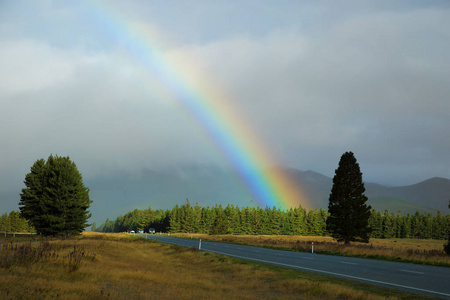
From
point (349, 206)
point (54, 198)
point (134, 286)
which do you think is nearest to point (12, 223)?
point (54, 198)

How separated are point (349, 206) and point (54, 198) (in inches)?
1594

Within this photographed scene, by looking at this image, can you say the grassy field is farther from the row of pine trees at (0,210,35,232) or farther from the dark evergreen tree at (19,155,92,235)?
the row of pine trees at (0,210,35,232)

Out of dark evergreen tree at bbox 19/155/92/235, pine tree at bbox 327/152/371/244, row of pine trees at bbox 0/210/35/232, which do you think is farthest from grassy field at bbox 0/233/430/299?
row of pine trees at bbox 0/210/35/232

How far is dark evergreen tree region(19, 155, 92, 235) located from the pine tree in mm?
37106

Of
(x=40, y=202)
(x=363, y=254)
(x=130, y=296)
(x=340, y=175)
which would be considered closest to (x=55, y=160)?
(x=40, y=202)

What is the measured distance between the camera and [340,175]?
122 ft

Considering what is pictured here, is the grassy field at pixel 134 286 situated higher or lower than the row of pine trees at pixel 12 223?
higher

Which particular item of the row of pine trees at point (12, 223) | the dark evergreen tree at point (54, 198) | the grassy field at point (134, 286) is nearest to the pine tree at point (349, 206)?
the grassy field at point (134, 286)

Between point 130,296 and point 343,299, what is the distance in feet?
20.4

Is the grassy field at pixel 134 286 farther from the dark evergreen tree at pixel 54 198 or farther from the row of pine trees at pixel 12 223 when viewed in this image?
the row of pine trees at pixel 12 223

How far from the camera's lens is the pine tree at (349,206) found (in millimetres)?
36062

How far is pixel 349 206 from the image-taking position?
120 ft

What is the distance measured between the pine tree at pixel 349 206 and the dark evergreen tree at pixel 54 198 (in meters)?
37.1

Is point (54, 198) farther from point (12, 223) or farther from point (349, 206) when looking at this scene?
point (12, 223)
